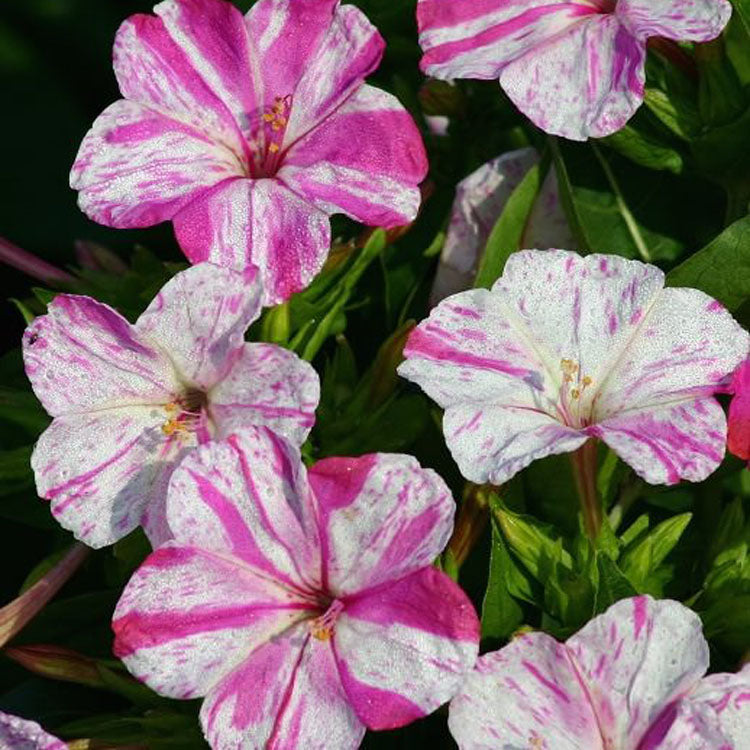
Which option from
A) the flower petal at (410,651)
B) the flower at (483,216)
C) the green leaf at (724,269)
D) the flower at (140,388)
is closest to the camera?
the flower petal at (410,651)

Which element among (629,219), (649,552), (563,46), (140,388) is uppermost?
(563,46)

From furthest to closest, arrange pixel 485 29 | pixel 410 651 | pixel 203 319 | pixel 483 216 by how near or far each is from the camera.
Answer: pixel 483 216
pixel 485 29
pixel 203 319
pixel 410 651

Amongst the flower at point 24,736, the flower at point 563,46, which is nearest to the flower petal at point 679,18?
the flower at point 563,46

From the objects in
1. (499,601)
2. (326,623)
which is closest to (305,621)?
(326,623)

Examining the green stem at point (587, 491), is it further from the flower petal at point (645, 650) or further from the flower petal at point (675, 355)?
the flower petal at point (645, 650)

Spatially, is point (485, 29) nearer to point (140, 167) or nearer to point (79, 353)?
point (140, 167)

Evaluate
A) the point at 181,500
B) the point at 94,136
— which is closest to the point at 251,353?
the point at 181,500
